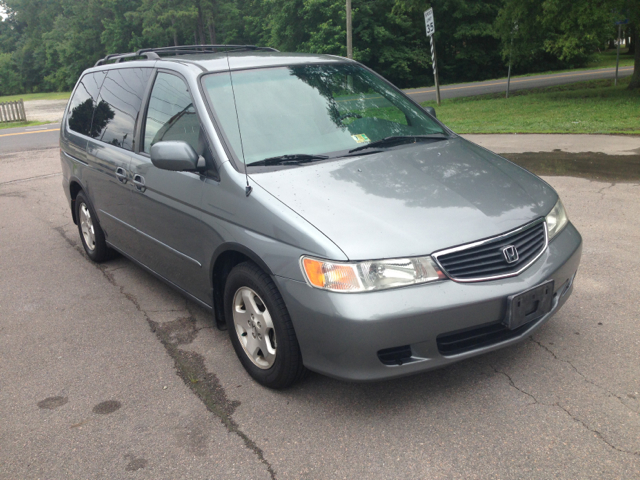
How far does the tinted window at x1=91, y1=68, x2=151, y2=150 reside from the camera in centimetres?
448

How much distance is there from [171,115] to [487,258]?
2337 mm

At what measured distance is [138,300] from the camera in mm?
4871

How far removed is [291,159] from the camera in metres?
3.50

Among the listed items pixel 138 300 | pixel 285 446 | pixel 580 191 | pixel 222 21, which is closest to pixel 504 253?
pixel 285 446

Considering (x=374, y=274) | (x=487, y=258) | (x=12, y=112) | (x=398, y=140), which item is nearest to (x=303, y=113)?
(x=398, y=140)

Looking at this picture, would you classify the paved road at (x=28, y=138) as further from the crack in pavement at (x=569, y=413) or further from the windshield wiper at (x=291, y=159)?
the crack in pavement at (x=569, y=413)

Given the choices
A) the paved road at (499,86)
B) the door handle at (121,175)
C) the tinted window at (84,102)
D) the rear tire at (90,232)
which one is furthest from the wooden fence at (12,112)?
the door handle at (121,175)

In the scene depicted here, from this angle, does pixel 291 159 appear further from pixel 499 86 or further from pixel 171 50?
pixel 499 86

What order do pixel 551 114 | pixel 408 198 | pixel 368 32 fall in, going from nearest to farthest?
1. pixel 408 198
2. pixel 551 114
3. pixel 368 32

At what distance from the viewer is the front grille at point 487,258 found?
111 inches

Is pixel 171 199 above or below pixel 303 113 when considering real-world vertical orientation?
below

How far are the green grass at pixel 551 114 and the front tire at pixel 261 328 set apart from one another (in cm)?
999

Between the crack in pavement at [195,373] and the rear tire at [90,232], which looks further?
the rear tire at [90,232]

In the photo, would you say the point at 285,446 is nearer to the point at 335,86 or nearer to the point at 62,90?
the point at 335,86
